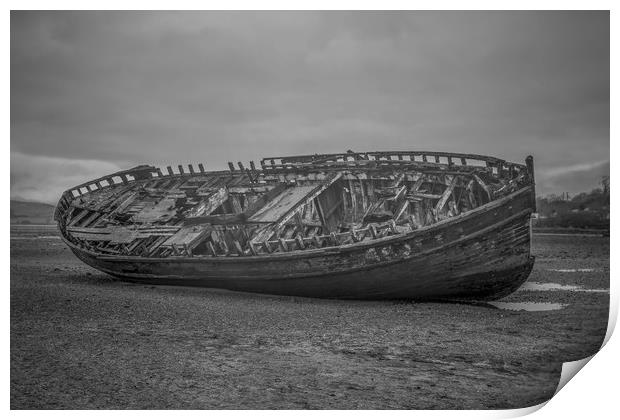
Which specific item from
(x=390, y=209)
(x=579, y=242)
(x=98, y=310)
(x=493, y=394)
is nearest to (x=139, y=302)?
(x=98, y=310)

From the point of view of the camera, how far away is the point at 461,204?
420 inches

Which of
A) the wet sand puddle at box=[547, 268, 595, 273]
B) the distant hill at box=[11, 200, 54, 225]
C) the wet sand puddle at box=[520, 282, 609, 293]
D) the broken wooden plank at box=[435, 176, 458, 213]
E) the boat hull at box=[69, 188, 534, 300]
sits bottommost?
the wet sand puddle at box=[520, 282, 609, 293]

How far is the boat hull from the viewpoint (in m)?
9.53

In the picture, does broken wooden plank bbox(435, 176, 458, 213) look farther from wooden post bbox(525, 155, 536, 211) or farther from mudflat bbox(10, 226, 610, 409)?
mudflat bbox(10, 226, 610, 409)

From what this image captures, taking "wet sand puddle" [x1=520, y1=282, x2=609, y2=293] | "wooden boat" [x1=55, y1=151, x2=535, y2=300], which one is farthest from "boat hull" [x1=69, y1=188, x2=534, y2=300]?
"wet sand puddle" [x1=520, y1=282, x2=609, y2=293]

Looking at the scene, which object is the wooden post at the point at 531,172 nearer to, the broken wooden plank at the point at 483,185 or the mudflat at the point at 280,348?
the broken wooden plank at the point at 483,185

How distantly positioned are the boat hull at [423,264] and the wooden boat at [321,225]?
0.06 ft

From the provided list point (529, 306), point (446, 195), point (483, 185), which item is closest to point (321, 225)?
point (446, 195)

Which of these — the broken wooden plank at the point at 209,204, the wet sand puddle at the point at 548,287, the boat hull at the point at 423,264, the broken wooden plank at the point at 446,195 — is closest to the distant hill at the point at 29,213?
the broken wooden plank at the point at 209,204

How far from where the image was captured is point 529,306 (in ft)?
32.7

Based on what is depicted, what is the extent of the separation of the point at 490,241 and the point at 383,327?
2.39 m

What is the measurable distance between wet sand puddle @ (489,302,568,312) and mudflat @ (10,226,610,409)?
0.11ft

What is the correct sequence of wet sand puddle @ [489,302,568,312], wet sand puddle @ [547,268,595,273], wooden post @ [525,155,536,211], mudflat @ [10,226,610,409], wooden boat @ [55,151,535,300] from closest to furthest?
mudflat @ [10,226,610,409]
wooden post @ [525,155,536,211]
wet sand puddle @ [489,302,568,312]
wooden boat @ [55,151,535,300]
wet sand puddle @ [547,268,595,273]

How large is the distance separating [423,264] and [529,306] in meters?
1.94
